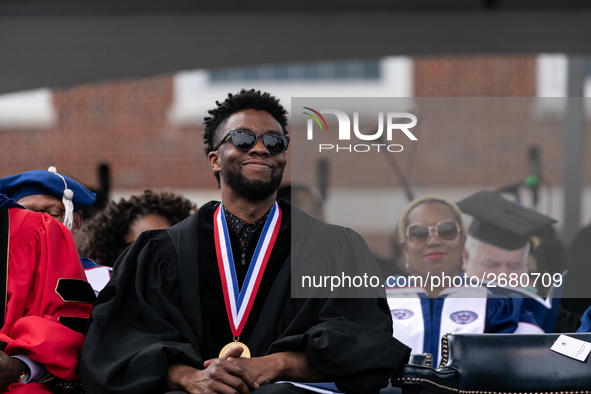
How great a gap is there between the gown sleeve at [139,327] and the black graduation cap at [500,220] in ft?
4.49

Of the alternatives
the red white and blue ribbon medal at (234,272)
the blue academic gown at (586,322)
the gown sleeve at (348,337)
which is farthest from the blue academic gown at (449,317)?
the red white and blue ribbon medal at (234,272)

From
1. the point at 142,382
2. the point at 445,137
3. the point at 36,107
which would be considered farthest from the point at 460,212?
the point at 36,107

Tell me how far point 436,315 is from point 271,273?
3.01ft

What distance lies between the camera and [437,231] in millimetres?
3264

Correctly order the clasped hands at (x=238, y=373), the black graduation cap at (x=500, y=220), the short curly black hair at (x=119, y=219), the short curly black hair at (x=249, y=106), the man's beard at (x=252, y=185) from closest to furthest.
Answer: the clasped hands at (x=238, y=373) → the man's beard at (x=252, y=185) → the short curly black hair at (x=249, y=106) → the black graduation cap at (x=500, y=220) → the short curly black hair at (x=119, y=219)

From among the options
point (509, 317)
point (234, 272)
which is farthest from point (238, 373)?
point (509, 317)

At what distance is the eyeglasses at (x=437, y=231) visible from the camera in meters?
3.24

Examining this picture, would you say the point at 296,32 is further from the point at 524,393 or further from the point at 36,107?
the point at 36,107

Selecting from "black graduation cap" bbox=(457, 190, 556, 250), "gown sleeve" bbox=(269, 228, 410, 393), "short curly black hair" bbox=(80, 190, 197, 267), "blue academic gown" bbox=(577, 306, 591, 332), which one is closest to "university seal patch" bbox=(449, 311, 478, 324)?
"black graduation cap" bbox=(457, 190, 556, 250)

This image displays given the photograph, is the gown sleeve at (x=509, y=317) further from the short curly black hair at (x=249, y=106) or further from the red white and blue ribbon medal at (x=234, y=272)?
the short curly black hair at (x=249, y=106)

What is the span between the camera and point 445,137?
294cm

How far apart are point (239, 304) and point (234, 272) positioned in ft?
0.45

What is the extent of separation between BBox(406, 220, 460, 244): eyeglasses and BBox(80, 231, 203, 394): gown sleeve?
114cm

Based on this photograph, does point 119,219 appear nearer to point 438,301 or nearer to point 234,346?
point 234,346
